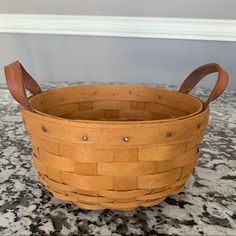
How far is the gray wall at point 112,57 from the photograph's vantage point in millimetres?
1230

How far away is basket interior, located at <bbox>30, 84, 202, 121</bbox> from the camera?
485mm

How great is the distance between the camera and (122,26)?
48.5 inches

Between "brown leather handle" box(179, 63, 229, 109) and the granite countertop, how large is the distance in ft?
0.40

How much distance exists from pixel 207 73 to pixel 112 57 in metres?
0.88

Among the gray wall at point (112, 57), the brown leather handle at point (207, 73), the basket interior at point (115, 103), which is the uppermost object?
the brown leather handle at point (207, 73)

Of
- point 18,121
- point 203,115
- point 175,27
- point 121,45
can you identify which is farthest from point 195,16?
point 203,115

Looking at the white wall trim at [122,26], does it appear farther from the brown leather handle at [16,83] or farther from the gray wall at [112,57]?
the brown leather handle at [16,83]

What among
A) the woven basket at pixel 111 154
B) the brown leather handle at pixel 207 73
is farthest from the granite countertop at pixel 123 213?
the brown leather handle at pixel 207 73

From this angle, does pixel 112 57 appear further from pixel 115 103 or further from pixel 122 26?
pixel 115 103

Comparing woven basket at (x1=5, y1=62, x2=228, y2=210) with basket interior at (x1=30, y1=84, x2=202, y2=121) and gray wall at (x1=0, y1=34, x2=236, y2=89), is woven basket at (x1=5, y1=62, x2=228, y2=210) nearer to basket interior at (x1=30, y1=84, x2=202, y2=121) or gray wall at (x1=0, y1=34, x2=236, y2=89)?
basket interior at (x1=30, y1=84, x2=202, y2=121)

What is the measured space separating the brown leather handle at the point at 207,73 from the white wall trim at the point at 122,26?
78 cm

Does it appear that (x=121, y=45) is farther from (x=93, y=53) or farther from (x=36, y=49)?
(x=36, y=49)

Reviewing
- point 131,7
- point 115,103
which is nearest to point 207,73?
point 115,103

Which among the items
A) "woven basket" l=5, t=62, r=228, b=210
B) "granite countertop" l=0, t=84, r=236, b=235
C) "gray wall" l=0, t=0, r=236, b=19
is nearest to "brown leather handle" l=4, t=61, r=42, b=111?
"woven basket" l=5, t=62, r=228, b=210
